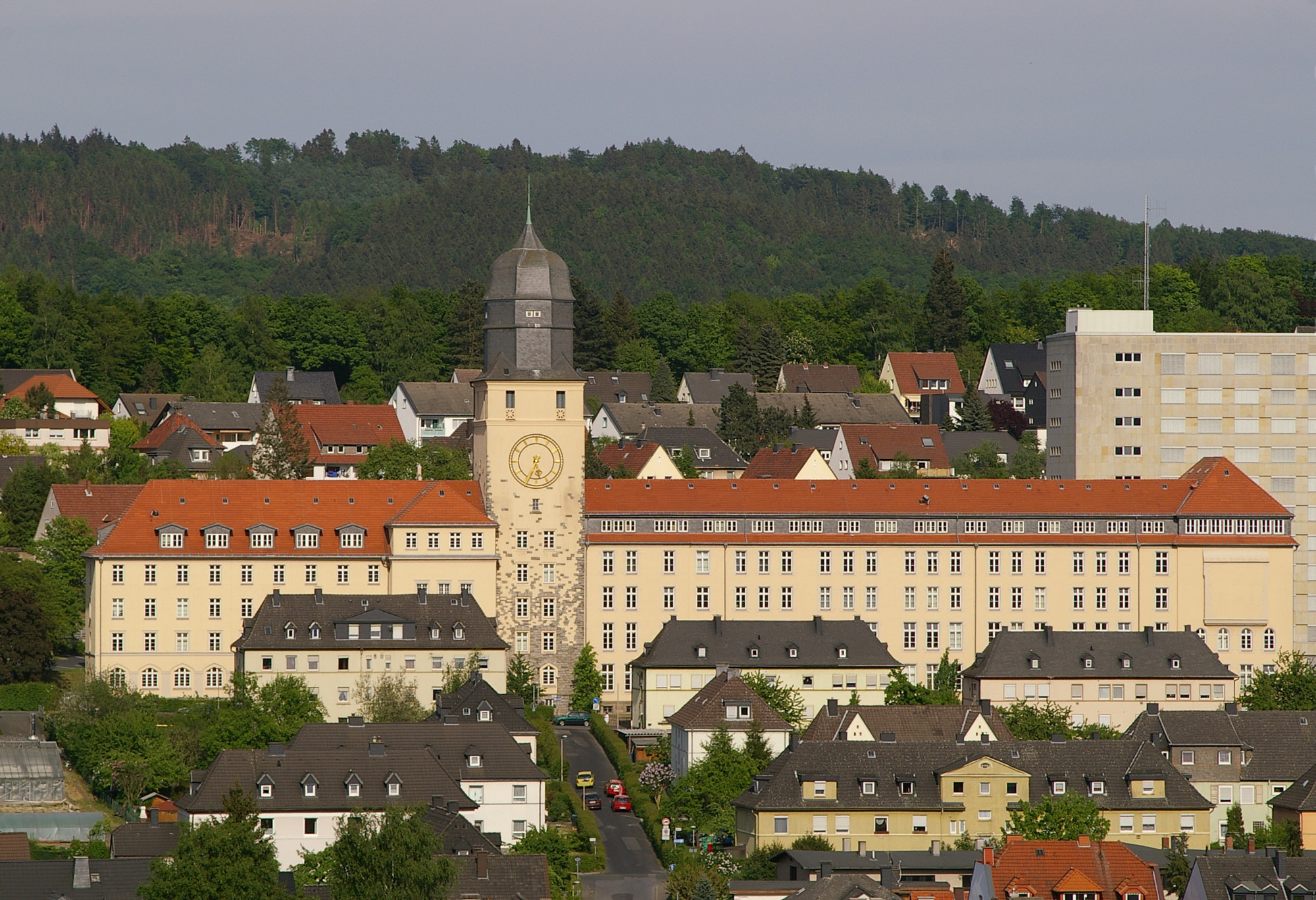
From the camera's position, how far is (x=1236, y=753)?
92562 millimetres

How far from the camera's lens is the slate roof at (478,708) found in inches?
3669

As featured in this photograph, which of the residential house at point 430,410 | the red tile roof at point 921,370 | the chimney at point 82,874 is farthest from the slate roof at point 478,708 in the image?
the red tile roof at point 921,370

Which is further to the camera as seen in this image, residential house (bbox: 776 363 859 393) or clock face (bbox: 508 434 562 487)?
residential house (bbox: 776 363 859 393)

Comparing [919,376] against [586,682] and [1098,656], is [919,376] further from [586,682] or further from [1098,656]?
[586,682]

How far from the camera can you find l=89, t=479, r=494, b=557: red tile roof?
10656cm

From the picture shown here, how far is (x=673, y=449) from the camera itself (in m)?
145

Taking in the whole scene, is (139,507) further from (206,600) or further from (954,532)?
(954,532)

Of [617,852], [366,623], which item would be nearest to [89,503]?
[366,623]

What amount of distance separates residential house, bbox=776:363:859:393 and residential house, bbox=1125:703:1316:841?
8020 cm

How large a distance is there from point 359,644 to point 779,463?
40.5 metres

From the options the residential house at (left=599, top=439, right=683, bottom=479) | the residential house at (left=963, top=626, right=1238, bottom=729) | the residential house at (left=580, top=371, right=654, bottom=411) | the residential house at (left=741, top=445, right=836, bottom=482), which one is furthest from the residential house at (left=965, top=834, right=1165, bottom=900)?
the residential house at (left=580, top=371, right=654, bottom=411)

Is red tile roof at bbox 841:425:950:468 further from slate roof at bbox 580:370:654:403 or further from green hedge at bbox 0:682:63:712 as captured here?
green hedge at bbox 0:682:63:712

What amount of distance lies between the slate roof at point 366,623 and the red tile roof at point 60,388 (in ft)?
188

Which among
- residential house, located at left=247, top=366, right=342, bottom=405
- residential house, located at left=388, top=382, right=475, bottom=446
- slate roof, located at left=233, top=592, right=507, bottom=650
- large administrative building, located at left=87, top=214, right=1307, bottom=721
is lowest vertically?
slate roof, located at left=233, top=592, right=507, bottom=650
